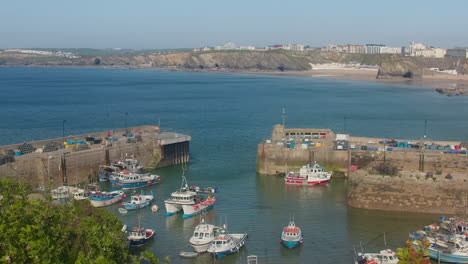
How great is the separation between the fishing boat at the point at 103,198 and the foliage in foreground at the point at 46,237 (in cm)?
1166

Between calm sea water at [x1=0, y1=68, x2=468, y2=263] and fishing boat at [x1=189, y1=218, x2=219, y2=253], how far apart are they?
1.49 ft

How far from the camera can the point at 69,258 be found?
14.3 metres

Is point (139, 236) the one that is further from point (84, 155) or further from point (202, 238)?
point (84, 155)

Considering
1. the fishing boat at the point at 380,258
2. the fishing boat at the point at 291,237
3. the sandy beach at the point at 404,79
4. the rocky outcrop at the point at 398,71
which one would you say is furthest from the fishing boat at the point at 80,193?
the rocky outcrop at the point at 398,71

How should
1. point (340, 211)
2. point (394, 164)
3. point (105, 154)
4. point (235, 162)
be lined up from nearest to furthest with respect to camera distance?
point (340, 211) < point (394, 164) < point (105, 154) < point (235, 162)

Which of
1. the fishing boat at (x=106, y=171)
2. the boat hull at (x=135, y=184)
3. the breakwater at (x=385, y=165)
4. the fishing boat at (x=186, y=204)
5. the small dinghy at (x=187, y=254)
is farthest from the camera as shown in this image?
the fishing boat at (x=106, y=171)

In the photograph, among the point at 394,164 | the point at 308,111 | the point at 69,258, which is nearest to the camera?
the point at 69,258

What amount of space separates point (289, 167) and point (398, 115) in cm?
3879

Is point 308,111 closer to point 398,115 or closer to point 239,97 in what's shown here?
point 398,115

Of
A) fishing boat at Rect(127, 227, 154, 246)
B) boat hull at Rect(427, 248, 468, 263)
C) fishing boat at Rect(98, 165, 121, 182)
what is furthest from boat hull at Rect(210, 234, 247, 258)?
fishing boat at Rect(98, 165, 121, 182)

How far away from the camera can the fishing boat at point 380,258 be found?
21.5m

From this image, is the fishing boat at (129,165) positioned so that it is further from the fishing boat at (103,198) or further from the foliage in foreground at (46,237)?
the foliage in foreground at (46,237)

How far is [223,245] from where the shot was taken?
23.1 m

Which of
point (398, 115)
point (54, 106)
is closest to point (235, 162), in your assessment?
point (398, 115)
